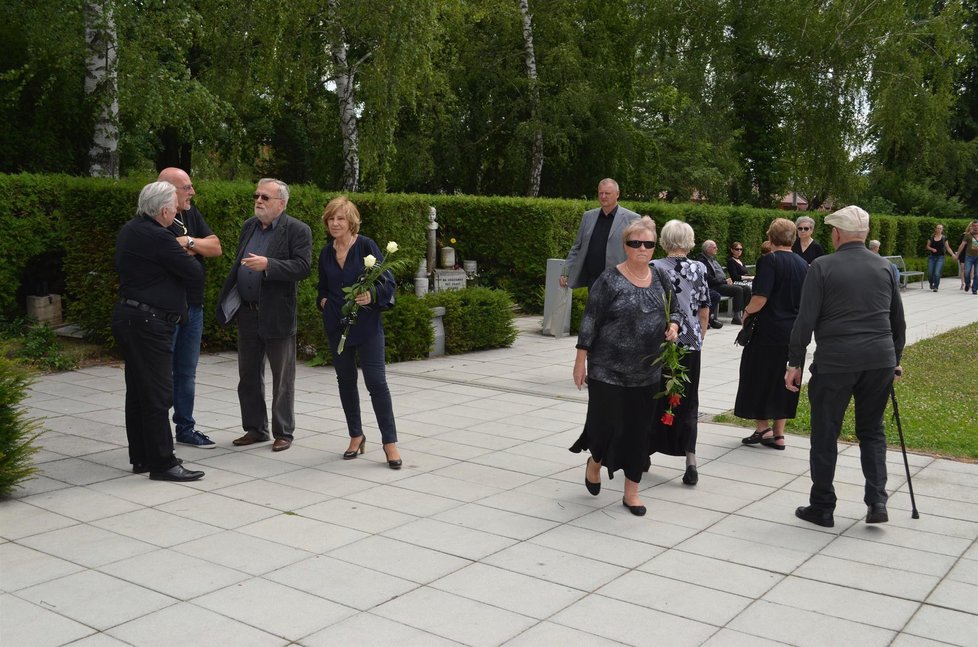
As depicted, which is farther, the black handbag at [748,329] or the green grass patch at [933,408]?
the green grass patch at [933,408]

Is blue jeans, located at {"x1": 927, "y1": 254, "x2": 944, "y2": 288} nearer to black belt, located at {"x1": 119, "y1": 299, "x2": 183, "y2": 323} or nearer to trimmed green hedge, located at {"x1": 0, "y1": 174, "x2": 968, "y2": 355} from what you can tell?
trimmed green hedge, located at {"x1": 0, "y1": 174, "x2": 968, "y2": 355}

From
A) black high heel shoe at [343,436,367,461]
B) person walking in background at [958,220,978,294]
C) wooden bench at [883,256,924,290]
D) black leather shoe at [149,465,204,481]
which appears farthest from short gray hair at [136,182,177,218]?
person walking in background at [958,220,978,294]

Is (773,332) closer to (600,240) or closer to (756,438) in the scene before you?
(756,438)

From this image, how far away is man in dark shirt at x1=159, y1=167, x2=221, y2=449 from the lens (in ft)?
23.2

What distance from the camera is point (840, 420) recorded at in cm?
570

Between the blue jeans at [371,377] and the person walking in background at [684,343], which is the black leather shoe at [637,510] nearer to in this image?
the person walking in background at [684,343]

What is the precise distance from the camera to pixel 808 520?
229 inches

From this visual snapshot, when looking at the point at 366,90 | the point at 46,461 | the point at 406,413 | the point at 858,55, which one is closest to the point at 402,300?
the point at 406,413

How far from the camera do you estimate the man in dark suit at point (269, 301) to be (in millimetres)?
7188

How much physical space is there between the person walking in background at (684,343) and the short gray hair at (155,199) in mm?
3154

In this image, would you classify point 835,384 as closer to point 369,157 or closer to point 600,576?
point 600,576

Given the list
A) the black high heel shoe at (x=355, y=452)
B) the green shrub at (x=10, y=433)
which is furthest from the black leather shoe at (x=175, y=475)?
the black high heel shoe at (x=355, y=452)

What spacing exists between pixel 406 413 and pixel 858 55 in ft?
85.5

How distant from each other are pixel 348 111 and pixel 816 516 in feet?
51.9
